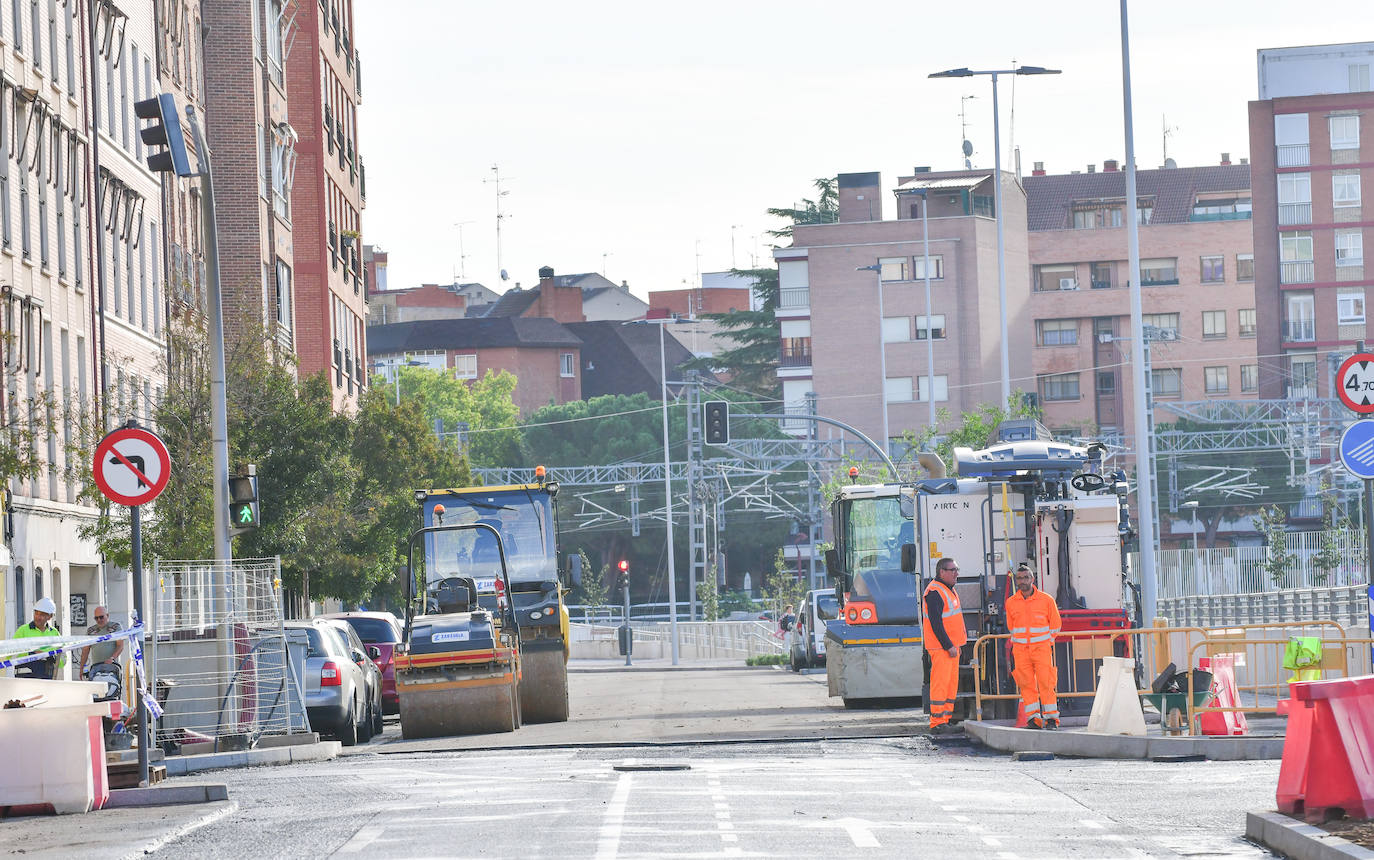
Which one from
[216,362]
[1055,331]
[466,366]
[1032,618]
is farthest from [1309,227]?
[1032,618]

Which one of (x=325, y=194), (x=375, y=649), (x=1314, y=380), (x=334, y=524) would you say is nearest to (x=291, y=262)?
(x=325, y=194)

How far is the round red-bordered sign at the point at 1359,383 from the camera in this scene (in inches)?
802

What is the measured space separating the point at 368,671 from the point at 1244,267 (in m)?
82.6

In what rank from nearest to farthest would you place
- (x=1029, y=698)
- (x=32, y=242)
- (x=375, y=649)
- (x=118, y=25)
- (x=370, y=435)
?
(x=1029, y=698), (x=375, y=649), (x=32, y=242), (x=118, y=25), (x=370, y=435)

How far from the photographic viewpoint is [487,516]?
1150 inches

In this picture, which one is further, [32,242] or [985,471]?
[32,242]

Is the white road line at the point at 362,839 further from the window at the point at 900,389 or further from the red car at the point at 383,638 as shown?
the window at the point at 900,389

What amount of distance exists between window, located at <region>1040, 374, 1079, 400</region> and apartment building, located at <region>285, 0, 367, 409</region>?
136 feet

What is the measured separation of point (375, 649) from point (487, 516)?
4279mm

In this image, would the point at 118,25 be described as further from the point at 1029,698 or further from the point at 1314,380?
the point at 1314,380

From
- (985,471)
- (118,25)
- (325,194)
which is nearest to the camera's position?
(985,471)

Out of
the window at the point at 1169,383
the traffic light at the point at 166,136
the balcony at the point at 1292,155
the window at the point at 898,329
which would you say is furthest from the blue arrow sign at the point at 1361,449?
the balcony at the point at 1292,155

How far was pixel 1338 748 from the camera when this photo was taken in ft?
41.8

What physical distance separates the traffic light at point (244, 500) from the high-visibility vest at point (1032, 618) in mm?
8821
